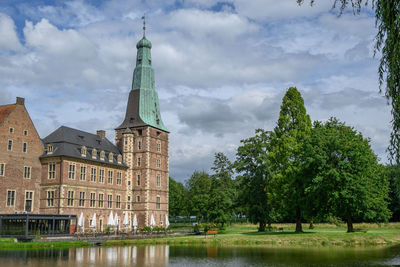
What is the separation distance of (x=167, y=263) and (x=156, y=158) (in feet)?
151

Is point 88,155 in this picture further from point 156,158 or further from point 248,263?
point 248,263

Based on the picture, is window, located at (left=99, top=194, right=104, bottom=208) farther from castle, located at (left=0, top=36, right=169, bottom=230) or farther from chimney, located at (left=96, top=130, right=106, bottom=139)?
chimney, located at (left=96, top=130, right=106, bottom=139)

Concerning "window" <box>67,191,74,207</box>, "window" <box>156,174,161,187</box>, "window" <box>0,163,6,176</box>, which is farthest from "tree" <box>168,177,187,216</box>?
"window" <box>0,163,6,176</box>

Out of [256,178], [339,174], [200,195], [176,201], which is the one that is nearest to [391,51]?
[339,174]

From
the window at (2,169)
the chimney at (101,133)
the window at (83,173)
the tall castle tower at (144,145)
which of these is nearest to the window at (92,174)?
the window at (83,173)

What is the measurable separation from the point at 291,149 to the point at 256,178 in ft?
36.0

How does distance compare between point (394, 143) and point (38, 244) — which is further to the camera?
point (38, 244)

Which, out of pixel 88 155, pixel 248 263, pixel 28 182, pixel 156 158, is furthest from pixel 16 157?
pixel 248 263

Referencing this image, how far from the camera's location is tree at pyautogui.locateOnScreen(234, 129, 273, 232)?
181ft

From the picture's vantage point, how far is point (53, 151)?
56844 millimetres

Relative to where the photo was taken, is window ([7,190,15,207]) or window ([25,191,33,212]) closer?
window ([7,190,15,207])

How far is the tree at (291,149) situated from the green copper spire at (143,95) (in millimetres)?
28696

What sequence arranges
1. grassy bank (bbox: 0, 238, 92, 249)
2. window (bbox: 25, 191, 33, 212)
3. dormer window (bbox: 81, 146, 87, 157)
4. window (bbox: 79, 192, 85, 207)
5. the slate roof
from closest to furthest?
grassy bank (bbox: 0, 238, 92, 249) < window (bbox: 25, 191, 33, 212) < the slate roof < window (bbox: 79, 192, 85, 207) < dormer window (bbox: 81, 146, 87, 157)

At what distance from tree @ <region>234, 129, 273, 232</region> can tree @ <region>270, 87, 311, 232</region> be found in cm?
548
